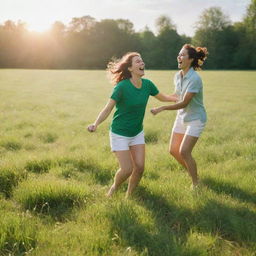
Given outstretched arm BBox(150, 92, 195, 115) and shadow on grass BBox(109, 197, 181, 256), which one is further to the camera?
outstretched arm BBox(150, 92, 195, 115)

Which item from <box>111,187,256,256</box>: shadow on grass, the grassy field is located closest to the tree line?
A: the grassy field

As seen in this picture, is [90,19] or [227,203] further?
[90,19]

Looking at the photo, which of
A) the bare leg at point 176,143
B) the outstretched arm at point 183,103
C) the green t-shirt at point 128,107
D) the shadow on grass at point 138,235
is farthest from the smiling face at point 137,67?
the shadow on grass at point 138,235

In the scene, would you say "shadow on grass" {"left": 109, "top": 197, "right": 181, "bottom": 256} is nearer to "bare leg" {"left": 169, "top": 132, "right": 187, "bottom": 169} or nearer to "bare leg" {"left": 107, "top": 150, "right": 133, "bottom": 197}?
"bare leg" {"left": 107, "top": 150, "right": 133, "bottom": 197}

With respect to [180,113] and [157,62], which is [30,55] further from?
[180,113]

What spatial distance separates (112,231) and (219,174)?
9.17 feet

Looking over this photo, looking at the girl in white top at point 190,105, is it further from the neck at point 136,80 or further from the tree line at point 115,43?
the tree line at point 115,43

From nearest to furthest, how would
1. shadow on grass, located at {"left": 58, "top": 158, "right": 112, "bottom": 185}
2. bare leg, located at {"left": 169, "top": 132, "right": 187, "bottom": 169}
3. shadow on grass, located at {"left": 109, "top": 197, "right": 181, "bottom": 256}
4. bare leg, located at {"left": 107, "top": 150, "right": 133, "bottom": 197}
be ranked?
1. shadow on grass, located at {"left": 109, "top": 197, "right": 181, "bottom": 256}
2. bare leg, located at {"left": 107, "top": 150, "right": 133, "bottom": 197}
3. bare leg, located at {"left": 169, "top": 132, "right": 187, "bottom": 169}
4. shadow on grass, located at {"left": 58, "top": 158, "right": 112, "bottom": 185}

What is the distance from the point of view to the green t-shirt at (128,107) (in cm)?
521

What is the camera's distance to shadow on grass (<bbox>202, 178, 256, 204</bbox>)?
5.33m

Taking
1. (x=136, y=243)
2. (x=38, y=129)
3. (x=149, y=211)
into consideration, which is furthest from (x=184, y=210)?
(x=38, y=129)

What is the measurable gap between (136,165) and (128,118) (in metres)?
0.72

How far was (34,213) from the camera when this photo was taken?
481 cm

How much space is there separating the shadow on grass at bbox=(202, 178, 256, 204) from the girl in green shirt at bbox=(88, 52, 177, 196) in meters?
1.32
